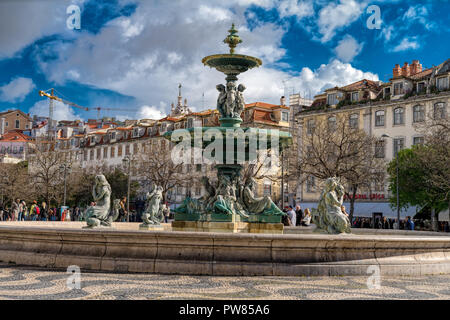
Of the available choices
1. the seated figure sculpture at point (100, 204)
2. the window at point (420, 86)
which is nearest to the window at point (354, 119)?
the window at point (420, 86)

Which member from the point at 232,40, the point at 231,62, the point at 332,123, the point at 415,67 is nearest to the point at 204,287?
the point at 231,62

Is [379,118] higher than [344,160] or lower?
higher

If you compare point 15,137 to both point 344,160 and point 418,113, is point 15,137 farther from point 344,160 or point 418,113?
point 344,160

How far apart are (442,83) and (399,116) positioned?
4101 millimetres

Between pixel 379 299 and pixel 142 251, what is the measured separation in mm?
3595

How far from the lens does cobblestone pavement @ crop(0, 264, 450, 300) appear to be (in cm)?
623

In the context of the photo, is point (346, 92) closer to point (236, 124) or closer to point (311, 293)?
point (236, 124)

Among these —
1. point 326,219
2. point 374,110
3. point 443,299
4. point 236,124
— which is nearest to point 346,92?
point 374,110

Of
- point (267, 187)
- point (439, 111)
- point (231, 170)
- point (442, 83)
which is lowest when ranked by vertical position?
point (231, 170)

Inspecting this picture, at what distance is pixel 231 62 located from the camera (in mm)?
12766

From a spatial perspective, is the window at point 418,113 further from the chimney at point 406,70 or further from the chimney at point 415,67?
the chimney at point 415,67

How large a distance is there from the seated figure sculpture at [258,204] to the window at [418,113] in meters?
30.5

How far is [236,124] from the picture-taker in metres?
13.0

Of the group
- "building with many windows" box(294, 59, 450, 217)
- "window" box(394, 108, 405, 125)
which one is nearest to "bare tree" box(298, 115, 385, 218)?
"building with many windows" box(294, 59, 450, 217)
